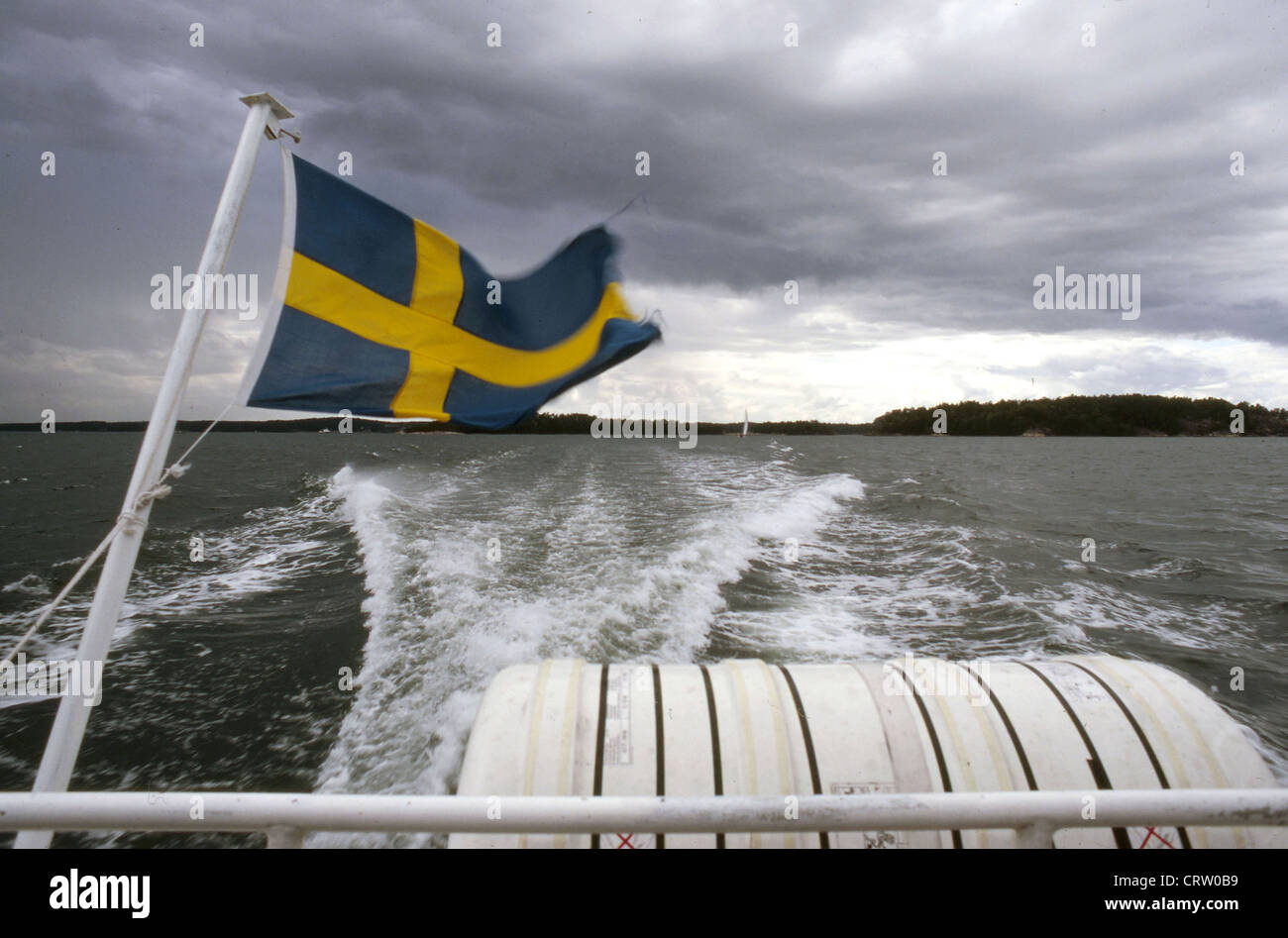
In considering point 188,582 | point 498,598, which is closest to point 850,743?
point 498,598

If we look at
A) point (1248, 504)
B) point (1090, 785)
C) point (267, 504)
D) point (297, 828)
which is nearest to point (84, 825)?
point (297, 828)

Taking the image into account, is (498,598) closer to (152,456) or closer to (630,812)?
(152,456)

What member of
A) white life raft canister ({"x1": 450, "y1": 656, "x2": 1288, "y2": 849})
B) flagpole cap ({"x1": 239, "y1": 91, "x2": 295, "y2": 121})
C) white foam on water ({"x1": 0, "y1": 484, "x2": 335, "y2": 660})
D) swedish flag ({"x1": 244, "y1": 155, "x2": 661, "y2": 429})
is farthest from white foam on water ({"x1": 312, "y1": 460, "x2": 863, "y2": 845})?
flagpole cap ({"x1": 239, "y1": 91, "x2": 295, "y2": 121})

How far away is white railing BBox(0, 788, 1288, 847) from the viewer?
1731 mm

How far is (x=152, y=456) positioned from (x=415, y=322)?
1566 millimetres

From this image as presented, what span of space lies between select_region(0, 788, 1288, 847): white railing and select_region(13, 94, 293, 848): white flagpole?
3.04 ft

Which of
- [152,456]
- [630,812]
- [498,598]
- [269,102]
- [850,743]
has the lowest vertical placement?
[498,598]

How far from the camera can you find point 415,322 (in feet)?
12.7

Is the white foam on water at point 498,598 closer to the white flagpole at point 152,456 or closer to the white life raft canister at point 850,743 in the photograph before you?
the white life raft canister at point 850,743

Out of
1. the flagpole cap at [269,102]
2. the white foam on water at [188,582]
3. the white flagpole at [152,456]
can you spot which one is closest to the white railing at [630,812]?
the white flagpole at [152,456]

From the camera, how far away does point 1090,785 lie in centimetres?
324

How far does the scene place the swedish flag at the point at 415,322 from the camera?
133 inches
